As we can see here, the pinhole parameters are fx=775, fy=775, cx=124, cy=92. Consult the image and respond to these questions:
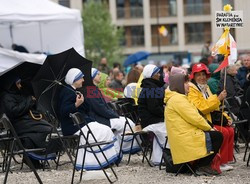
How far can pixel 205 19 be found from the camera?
6494cm

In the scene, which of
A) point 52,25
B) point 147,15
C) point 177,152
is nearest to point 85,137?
point 177,152

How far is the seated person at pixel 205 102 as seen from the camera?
427 inches

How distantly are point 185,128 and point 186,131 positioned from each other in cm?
4

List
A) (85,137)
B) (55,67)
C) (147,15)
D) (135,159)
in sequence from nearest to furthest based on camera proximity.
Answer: (85,137), (55,67), (135,159), (147,15)

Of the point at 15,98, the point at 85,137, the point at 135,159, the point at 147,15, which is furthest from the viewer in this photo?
the point at 147,15

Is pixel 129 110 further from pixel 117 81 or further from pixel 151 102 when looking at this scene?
pixel 117 81

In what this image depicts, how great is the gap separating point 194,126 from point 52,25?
11902 millimetres

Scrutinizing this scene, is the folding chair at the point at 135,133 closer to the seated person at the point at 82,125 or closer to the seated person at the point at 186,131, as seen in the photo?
the seated person at the point at 82,125

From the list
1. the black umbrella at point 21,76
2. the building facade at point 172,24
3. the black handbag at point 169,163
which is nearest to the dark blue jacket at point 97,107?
the black handbag at point 169,163

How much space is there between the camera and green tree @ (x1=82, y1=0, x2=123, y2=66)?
55656 millimetres

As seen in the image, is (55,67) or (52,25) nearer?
(55,67)

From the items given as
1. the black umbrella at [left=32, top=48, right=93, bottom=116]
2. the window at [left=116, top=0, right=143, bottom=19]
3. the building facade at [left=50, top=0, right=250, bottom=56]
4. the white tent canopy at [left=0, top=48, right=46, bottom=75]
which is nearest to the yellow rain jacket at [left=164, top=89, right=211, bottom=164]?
the black umbrella at [left=32, top=48, right=93, bottom=116]

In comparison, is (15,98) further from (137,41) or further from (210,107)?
(137,41)

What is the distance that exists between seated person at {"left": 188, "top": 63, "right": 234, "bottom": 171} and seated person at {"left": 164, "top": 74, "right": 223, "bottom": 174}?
48 cm
